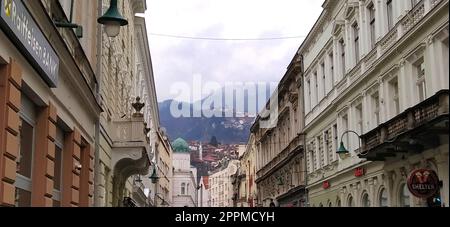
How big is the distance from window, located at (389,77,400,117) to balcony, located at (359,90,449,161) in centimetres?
2

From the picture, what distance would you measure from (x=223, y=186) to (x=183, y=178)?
1.19 ft

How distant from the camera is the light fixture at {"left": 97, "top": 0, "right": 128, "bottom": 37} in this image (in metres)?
2.11

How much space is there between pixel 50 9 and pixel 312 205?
418 cm

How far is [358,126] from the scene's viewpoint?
154 centimetres

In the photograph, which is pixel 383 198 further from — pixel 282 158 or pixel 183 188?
pixel 183 188

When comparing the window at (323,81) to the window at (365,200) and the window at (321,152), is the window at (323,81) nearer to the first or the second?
the window at (321,152)

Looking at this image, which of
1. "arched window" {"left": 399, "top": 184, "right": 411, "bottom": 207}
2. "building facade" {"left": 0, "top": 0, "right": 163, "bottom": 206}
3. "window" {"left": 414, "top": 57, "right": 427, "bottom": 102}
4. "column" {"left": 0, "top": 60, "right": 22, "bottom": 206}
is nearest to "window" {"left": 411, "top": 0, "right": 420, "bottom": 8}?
"window" {"left": 414, "top": 57, "right": 427, "bottom": 102}

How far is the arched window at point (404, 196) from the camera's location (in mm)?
1301

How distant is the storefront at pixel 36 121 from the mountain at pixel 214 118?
638mm

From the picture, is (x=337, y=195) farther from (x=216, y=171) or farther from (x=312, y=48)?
(x=216, y=171)

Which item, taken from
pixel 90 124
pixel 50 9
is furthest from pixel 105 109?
pixel 50 9

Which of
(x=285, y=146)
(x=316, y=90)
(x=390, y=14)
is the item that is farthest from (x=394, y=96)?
(x=285, y=146)

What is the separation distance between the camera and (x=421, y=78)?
47.2 inches

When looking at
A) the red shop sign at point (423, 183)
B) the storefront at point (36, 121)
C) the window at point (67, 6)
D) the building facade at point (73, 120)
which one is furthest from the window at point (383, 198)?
the window at point (67, 6)
